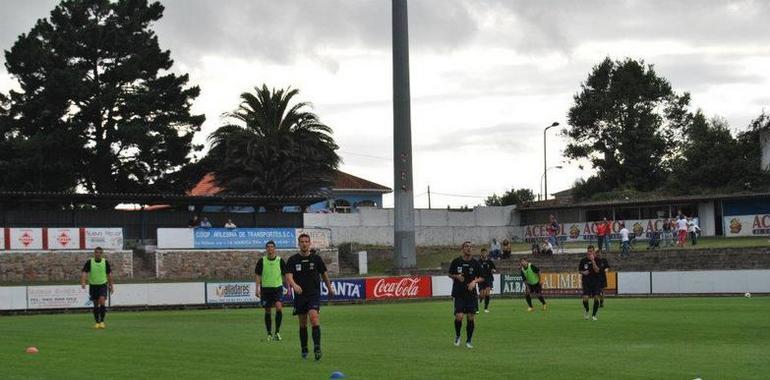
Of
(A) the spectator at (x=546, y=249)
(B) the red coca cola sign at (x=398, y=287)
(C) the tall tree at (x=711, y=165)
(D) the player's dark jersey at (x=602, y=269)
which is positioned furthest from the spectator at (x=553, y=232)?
(D) the player's dark jersey at (x=602, y=269)

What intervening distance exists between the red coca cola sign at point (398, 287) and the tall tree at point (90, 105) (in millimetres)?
28074

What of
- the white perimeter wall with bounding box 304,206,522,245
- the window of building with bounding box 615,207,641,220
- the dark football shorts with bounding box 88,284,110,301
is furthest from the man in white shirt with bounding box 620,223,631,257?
the dark football shorts with bounding box 88,284,110,301

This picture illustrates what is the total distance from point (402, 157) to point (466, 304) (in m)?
33.9

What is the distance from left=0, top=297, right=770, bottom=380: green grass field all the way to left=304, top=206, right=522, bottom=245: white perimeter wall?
1477 inches

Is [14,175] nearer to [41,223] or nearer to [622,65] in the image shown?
[41,223]

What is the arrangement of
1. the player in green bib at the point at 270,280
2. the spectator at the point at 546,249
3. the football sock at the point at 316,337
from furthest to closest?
the spectator at the point at 546,249 → the player in green bib at the point at 270,280 → the football sock at the point at 316,337

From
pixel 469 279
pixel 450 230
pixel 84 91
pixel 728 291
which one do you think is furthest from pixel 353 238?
pixel 469 279

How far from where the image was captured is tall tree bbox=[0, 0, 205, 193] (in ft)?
238

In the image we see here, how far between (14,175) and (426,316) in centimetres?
4586

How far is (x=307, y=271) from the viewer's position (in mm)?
18812

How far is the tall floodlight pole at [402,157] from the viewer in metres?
53.2

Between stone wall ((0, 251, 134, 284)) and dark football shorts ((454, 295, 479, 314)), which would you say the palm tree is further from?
dark football shorts ((454, 295, 479, 314))

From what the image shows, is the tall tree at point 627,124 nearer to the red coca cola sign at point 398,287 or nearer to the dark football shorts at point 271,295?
the red coca cola sign at point 398,287

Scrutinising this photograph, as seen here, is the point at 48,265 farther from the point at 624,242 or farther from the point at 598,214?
the point at 598,214
